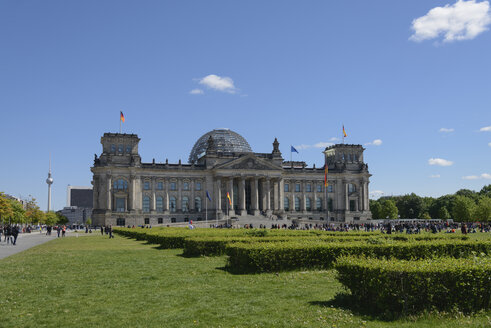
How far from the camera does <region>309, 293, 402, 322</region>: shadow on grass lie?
39.6ft

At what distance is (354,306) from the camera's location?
13.3 metres

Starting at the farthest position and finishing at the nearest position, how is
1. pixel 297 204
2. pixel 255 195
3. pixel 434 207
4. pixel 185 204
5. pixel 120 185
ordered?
pixel 434 207 → pixel 297 204 → pixel 255 195 → pixel 185 204 → pixel 120 185

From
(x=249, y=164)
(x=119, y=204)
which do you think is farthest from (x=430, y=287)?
(x=249, y=164)

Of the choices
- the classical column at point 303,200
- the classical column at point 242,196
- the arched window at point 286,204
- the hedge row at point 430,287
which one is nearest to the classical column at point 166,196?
the classical column at point 242,196

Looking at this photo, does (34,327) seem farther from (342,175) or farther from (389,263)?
(342,175)

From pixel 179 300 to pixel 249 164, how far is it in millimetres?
89141

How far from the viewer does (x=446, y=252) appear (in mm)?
23016

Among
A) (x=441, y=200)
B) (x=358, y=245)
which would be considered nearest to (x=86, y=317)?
(x=358, y=245)

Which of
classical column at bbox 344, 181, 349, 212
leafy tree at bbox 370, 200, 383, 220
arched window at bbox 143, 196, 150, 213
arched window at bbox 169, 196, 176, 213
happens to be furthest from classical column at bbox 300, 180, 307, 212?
leafy tree at bbox 370, 200, 383, 220

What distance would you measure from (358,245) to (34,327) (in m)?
14.3

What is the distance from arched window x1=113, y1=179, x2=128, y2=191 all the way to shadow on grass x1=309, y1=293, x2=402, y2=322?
8832cm

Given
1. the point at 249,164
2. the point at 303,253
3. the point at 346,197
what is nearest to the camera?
the point at 303,253

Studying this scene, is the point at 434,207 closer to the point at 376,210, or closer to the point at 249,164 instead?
the point at 376,210

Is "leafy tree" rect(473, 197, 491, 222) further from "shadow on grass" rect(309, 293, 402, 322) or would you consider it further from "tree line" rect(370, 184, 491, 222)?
"shadow on grass" rect(309, 293, 402, 322)
